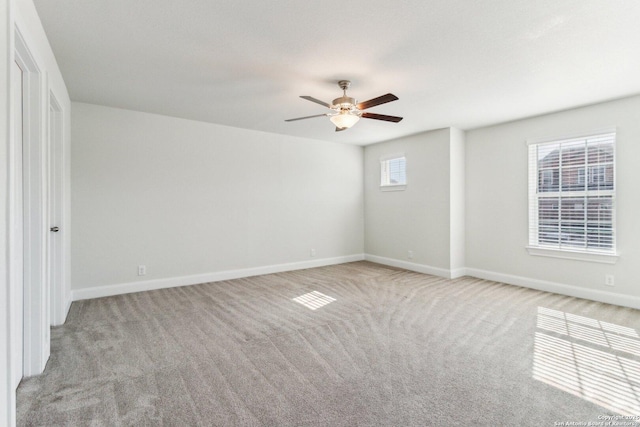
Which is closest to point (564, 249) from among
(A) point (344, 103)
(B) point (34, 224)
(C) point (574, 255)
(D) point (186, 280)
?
(C) point (574, 255)

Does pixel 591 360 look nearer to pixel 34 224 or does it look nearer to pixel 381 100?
pixel 381 100

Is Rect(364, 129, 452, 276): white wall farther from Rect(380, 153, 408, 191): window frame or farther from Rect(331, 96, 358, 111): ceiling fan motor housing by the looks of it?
Rect(331, 96, 358, 111): ceiling fan motor housing

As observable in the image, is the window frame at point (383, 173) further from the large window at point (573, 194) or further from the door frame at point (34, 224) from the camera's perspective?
the door frame at point (34, 224)

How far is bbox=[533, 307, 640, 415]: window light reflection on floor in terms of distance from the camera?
2.14 metres

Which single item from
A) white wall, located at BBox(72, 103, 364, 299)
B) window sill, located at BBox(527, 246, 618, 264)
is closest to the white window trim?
window sill, located at BBox(527, 246, 618, 264)

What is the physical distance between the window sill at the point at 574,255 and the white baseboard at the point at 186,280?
344 cm

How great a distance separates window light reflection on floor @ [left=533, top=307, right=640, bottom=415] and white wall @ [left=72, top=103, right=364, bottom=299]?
4.01m

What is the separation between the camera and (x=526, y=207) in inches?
190

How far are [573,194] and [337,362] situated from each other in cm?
401

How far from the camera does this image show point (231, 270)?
533 cm

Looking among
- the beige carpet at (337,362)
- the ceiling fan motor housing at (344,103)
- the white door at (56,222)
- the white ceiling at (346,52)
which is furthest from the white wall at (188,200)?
the ceiling fan motor housing at (344,103)

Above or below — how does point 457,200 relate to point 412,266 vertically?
above

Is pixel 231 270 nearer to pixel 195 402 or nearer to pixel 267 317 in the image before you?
pixel 267 317

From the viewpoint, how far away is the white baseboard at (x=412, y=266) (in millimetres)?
5445
